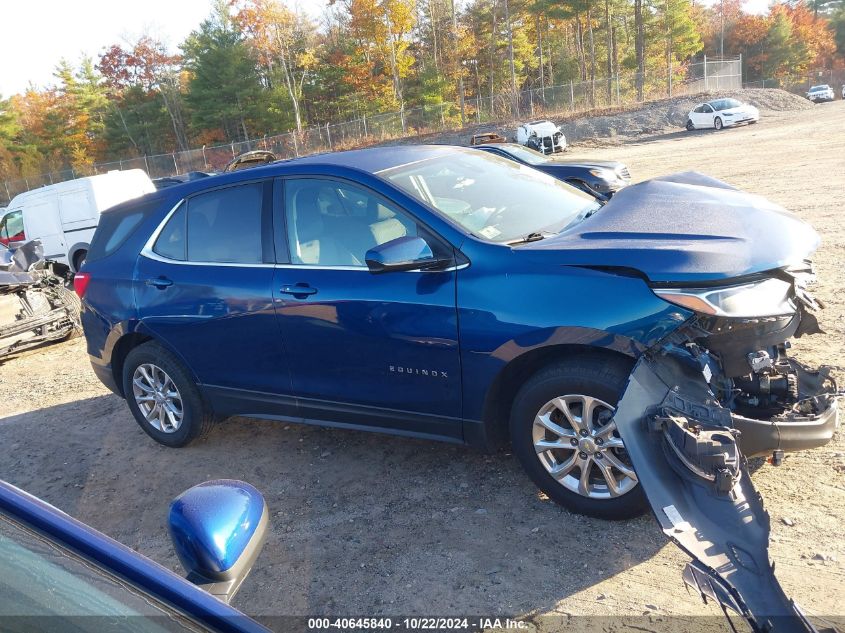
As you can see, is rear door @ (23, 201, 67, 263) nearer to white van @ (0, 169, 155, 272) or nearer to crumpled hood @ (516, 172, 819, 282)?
white van @ (0, 169, 155, 272)

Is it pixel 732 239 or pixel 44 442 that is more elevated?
pixel 732 239

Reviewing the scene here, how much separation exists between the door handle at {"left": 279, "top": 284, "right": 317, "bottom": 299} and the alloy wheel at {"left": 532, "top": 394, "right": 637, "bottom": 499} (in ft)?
5.00

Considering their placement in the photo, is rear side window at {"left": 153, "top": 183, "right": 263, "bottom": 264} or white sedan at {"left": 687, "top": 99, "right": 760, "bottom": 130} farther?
white sedan at {"left": 687, "top": 99, "right": 760, "bottom": 130}

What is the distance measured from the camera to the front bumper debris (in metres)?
2.17

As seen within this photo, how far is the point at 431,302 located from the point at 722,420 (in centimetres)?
150

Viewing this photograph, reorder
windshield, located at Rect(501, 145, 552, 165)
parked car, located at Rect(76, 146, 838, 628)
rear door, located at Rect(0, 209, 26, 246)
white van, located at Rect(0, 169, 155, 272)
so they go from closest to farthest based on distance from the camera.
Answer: parked car, located at Rect(76, 146, 838, 628) → windshield, located at Rect(501, 145, 552, 165) → white van, located at Rect(0, 169, 155, 272) → rear door, located at Rect(0, 209, 26, 246)

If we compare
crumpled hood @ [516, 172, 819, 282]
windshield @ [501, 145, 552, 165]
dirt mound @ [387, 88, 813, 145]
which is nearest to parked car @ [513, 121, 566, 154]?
dirt mound @ [387, 88, 813, 145]

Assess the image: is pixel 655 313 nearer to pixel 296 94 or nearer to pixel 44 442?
pixel 44 442

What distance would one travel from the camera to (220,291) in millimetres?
4336

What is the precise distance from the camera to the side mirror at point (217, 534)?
65.3 inches

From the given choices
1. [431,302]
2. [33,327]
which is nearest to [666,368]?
[431,302]

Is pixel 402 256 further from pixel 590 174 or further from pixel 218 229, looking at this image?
pixel 590 174

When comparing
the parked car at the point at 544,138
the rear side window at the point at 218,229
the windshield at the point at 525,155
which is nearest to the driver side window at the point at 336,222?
the rear side window at the point at 218,229

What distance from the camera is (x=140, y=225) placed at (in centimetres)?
493
